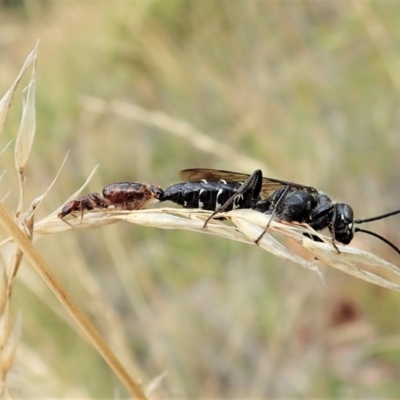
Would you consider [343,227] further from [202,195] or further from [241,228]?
[241,228]

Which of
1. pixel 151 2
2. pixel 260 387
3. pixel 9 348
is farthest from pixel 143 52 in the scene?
pixel 9 348

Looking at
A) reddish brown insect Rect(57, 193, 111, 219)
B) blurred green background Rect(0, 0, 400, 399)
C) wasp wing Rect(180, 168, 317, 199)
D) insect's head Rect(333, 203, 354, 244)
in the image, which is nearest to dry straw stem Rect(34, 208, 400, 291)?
reddish brown insect Rect(57, 193, 111, 219)

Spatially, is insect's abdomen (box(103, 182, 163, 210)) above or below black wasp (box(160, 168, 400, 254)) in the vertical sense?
above

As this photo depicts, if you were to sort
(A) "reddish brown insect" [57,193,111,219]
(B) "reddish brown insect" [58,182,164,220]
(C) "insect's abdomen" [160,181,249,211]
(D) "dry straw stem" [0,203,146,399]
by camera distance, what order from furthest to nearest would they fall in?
(C) "insect's abdomen" [160,181,249,211] → (B) "reddish brown insect" [58,182,164,220] → (A) "reddish brown insect" [57,193,111,219] → (D) "dry straw stem" [0,203,146,399]

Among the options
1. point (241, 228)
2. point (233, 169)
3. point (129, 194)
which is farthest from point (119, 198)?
point (233, 169)

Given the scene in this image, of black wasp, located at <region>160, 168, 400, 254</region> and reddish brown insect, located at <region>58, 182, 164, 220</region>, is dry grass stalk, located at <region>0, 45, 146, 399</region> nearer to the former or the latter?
reddish brown insect, located at <region>58, 182, 164, 220</region>

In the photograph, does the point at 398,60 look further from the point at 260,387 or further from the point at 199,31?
the point at 260,387
